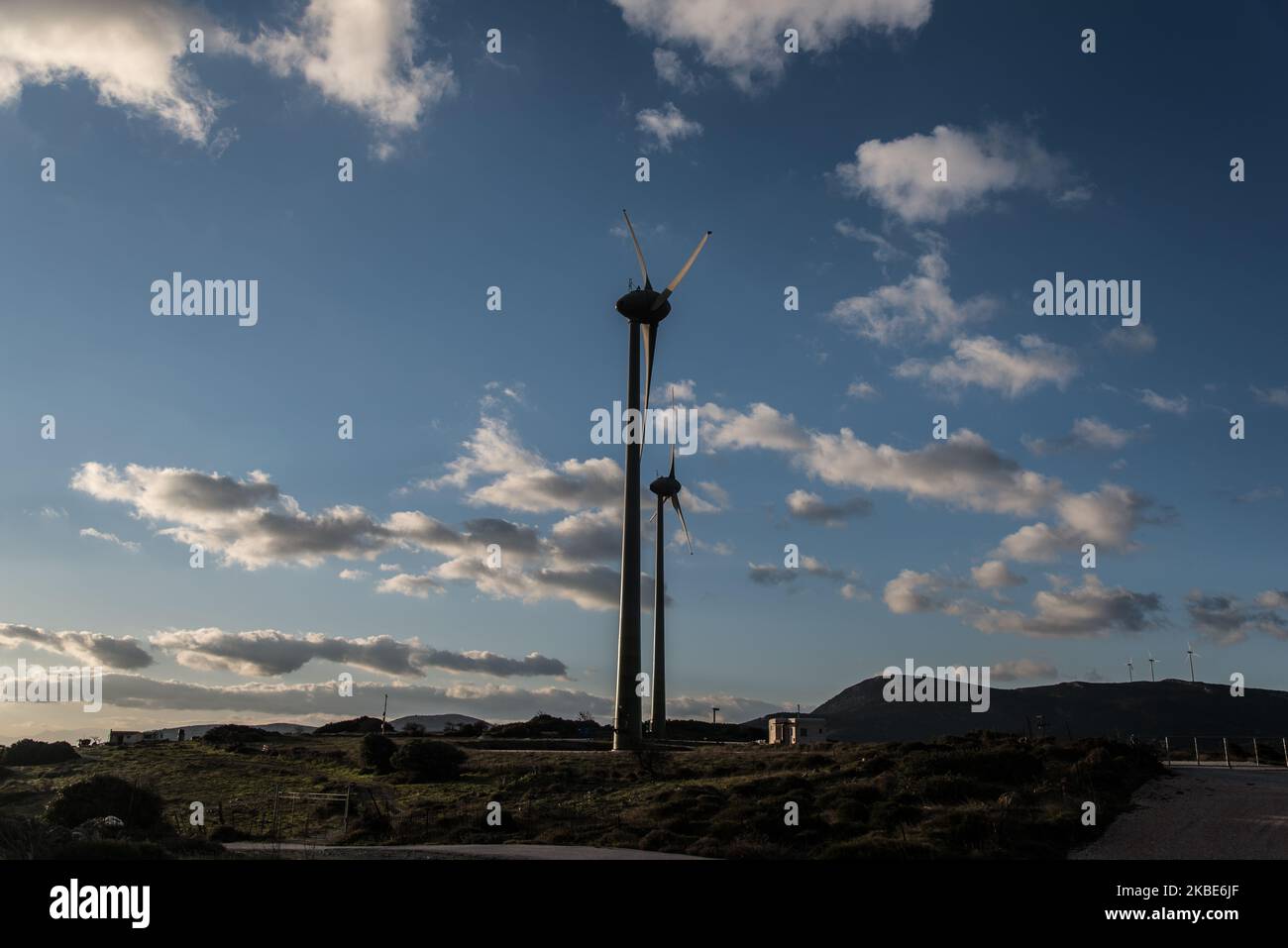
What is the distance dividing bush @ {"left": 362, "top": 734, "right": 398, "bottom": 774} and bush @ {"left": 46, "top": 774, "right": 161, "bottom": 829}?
19.6 meters

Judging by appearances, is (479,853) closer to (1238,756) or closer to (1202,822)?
(1202,822)

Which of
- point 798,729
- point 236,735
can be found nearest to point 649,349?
point 798,729

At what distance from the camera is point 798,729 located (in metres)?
77.0

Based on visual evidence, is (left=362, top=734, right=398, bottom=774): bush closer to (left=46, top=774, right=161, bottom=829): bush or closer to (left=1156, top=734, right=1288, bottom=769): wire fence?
(left=46, top=774, right=161, bottom=829): bush

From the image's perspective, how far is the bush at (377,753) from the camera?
62.7 metres

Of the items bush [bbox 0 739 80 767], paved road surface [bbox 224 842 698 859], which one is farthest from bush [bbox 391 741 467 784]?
bush [bbox 0 739 80 767]

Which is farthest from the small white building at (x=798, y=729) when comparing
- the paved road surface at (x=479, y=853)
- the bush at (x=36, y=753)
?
the bush at (x=36, y=753)

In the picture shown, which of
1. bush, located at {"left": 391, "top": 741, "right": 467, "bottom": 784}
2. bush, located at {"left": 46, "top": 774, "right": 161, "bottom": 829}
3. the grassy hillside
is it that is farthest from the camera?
bush, located at {"left": 391, "top": 741, "right": 467, "bottom": 784}

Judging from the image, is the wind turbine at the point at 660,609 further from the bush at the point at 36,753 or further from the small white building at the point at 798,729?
the bush at the point at 36,753

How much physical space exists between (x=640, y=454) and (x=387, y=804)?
30.8 metres

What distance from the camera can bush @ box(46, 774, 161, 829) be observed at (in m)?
41.1

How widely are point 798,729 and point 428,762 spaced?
104 feet

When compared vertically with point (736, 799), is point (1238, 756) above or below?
below
